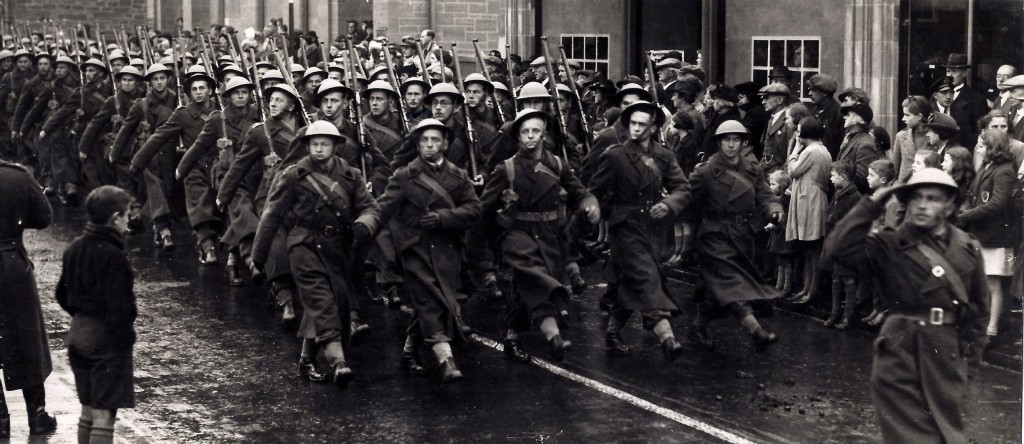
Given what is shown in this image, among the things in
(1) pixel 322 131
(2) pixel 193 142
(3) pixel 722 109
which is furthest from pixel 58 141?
(1) pixel 322 131

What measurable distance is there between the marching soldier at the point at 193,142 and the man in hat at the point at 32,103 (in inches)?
255

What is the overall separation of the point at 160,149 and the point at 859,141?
7.13 meters

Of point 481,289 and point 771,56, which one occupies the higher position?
point 771,56

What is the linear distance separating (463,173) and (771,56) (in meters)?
8.75

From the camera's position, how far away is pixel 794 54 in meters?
18.8

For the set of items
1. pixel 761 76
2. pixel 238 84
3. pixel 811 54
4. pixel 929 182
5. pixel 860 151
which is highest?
pixel 811 54

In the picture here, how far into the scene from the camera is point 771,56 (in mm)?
19312

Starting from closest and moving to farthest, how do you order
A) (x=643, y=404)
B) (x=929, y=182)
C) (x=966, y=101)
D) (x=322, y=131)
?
(x=929, y=182) → (x=643, y=404) → (x=322, y=131) → (x=966, y=101)

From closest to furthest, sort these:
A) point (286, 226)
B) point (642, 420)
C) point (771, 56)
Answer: point (642, 420), point (286, 226), point (771, 56)

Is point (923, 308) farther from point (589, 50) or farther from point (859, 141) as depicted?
point (589, 50)

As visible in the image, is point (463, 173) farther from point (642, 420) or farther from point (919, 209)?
point (919, 209)

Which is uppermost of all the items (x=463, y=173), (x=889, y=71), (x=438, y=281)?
(x=889, y=71)

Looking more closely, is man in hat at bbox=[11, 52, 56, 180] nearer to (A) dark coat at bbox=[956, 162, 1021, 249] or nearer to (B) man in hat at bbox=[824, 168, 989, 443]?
(A) dark coat at bbox=[956, 162, 1021, 249]

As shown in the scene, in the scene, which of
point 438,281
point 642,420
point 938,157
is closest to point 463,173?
point 438,281
